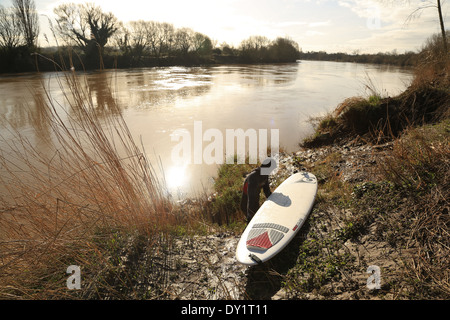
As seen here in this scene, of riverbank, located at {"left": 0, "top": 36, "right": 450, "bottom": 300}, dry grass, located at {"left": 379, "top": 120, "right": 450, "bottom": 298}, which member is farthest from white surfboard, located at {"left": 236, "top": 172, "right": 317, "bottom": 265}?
dry grass, located at {"left": 379, "top": 120, "right": 450, "bottom": 298}

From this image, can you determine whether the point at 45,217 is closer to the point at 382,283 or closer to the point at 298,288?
the point at 298,288

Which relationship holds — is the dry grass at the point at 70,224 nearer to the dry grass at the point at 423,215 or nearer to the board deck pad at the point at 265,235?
the board deck pad at the point at 265,235

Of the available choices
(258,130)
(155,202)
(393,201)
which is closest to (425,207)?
(393,201)

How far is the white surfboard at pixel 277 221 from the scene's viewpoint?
2646mm

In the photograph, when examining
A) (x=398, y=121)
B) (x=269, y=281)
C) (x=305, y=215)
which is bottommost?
(x=269, y=281)

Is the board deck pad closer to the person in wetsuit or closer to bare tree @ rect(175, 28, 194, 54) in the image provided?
the person in wetsuit

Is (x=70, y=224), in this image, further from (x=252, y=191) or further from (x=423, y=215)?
(x=423, y=215)

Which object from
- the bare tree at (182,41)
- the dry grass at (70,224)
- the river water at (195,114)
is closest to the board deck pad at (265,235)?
the dry grass at (70,224)

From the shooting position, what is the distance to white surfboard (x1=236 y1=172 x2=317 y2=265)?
2646 millimetres

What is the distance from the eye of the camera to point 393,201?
2654 mm

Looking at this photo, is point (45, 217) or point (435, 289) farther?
point (45, 217)

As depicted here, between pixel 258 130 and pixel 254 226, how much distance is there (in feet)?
21.7

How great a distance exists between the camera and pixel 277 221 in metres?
3.17

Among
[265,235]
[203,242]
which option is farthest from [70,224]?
[265,235]
